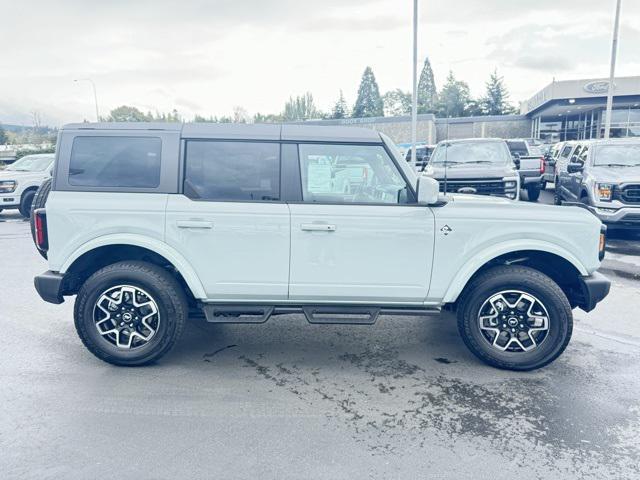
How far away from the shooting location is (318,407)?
3.64 metres

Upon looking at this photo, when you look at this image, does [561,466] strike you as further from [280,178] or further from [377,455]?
[280,178]

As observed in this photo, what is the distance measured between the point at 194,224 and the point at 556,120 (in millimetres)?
53493

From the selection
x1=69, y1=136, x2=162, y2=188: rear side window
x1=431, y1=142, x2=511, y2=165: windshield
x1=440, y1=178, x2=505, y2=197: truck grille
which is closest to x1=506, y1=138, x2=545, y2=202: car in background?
x1=431, y1=142, x2=511, y2=165: windshield

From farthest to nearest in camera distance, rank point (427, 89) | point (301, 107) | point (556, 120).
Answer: point (301, 107) < point (427, 89) < point (556, 120)

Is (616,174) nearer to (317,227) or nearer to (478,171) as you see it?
(478,171)

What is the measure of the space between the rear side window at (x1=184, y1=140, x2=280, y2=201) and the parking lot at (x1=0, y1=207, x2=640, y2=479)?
150 centimetres

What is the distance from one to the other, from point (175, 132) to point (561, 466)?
3664 millimetres

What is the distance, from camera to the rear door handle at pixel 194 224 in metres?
4.08

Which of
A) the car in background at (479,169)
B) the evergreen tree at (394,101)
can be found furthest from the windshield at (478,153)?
the evergreen tree at (394,101)

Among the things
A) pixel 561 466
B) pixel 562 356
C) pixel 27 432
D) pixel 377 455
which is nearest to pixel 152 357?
pixel 27 432

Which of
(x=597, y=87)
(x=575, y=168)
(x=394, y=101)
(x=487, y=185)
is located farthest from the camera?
(x=394, y=101)

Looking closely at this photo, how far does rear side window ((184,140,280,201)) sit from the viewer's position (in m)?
4.17

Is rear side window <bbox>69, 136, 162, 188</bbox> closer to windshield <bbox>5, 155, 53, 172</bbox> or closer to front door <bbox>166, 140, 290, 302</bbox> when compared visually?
front door <bbox>166, 140, 290, 302</bbox>

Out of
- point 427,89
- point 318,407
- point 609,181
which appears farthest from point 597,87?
point 427,89
